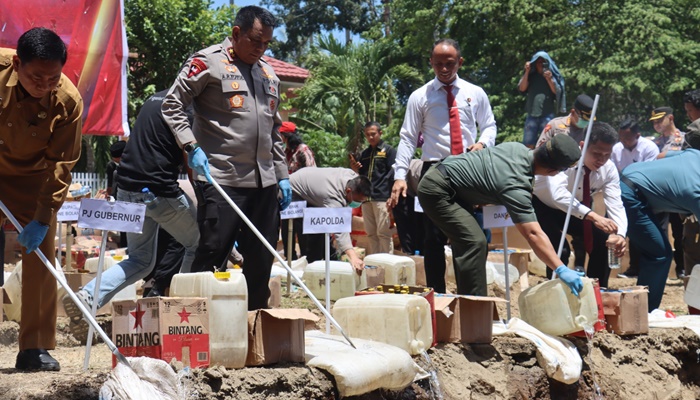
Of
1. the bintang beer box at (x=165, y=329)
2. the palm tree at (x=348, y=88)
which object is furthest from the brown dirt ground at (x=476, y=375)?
the palm tree at (x=348, y=88)

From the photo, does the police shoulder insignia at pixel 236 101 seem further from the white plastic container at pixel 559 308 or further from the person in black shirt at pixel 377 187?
the person in black shirt at pixel 377 187

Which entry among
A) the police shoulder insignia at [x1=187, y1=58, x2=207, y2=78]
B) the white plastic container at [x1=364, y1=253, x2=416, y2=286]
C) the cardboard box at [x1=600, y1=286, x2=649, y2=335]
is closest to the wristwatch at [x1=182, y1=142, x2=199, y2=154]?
the police shoulder insignia at [x1=187, y1=58, x2=207, y2=78]

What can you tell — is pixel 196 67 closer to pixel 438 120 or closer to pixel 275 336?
pixel 275 336

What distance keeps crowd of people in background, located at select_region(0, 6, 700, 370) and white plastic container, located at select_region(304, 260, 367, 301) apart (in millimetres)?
220

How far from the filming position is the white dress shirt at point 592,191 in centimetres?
777

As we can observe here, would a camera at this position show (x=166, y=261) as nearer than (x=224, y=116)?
No

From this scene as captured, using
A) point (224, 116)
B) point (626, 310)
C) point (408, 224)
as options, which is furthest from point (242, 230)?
point (408, 224)

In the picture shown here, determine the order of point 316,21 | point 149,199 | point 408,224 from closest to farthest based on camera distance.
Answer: point 149,199, point 408,224, point 316,21

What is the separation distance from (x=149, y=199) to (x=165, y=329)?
1.82 metres

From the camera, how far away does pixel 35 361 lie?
4730 mm

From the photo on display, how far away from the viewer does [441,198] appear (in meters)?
6.57

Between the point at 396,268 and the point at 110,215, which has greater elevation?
the point at 110,215

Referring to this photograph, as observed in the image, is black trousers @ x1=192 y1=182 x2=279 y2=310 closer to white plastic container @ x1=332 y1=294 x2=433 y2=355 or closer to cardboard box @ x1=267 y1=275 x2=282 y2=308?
white plastic container @ x1=332 y1=294 x2=433 y2=355

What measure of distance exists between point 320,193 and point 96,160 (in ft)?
39.6
